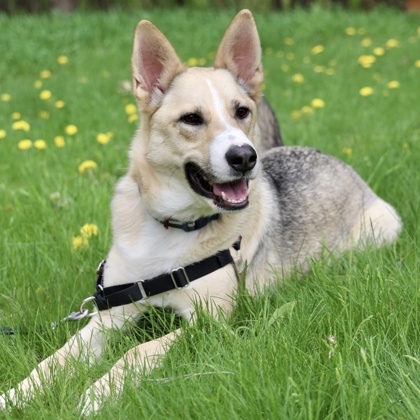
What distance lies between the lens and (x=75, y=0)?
57.7 ft

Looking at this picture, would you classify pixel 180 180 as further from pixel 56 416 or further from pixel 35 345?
pixel 56 416

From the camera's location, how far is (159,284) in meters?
3.09

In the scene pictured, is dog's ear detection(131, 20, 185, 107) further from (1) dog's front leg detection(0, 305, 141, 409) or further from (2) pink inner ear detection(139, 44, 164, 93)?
(1) dog's front leg detection(0, 305, 141, 409)

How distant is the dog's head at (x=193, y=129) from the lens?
3.02 metres

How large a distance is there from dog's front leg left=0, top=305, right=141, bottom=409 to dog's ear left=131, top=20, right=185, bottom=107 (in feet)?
3.60

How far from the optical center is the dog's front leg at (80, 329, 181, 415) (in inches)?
93.0

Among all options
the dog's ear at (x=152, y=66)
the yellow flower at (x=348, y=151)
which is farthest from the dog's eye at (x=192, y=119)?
the yellow flower at (x=348, y=151)

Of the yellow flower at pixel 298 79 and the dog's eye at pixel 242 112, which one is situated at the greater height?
the dog's eye at pixel 242 112

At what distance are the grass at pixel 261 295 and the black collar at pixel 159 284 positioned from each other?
0.53ft

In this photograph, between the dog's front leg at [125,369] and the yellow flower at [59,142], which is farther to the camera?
the yellow flower at [59,142]

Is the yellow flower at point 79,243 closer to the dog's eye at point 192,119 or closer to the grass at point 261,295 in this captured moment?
the grass at point 261,295

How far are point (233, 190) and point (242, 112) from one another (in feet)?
1.50

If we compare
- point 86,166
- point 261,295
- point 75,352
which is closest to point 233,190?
point 261,295

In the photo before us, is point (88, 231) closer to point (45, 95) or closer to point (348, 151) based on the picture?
point (348, 151)
